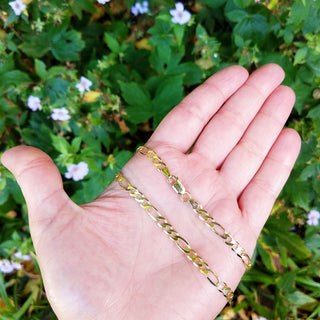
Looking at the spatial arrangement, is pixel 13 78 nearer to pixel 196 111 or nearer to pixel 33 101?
pixel 33 101

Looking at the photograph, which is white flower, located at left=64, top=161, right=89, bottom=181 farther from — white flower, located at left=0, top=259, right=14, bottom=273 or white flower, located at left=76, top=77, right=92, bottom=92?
white flower, located at left=0, top=259, right=14, bottom=273

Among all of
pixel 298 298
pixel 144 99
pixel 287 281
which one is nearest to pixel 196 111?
pixel 144 99

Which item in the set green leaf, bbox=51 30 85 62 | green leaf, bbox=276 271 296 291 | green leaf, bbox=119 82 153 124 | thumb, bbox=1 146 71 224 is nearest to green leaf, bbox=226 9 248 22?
green leaf, bbox=119 82 153 124

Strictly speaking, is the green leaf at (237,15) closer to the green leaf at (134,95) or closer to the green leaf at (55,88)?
the green leaf at (134,95)

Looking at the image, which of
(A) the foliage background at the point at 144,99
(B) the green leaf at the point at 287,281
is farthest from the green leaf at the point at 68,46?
(B) the green leaf at the point at 287,281

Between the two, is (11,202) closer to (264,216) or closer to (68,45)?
(68,45)

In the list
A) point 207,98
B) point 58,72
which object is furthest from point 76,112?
point 207,98
